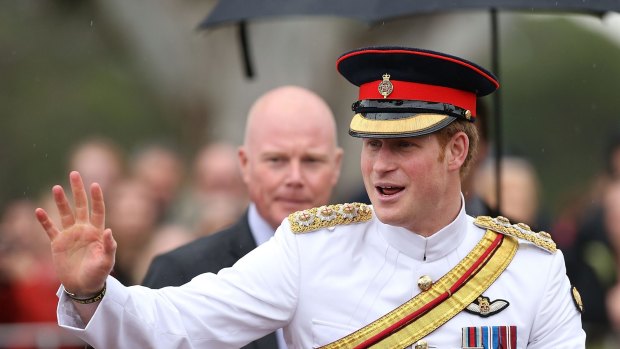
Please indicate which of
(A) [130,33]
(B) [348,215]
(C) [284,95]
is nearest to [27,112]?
(A) [130,33]

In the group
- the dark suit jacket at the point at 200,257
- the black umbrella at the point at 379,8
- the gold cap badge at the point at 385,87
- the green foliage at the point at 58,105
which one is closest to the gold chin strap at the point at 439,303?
the gold cap badge at the point at 385,87

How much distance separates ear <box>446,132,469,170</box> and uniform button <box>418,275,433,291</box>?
1.21ft

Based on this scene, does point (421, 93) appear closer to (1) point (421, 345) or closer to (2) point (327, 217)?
(2) point (327, 217)

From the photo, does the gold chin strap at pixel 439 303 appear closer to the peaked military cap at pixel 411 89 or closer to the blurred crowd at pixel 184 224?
the peaked military cap at pixel 411 89

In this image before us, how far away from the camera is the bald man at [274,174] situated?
20.7 feet

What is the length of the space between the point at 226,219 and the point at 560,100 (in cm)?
920

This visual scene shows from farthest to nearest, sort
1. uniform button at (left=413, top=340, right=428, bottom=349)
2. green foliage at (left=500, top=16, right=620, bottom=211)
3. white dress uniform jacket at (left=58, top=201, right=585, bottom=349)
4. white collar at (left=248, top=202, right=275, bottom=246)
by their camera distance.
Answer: green foliage at (left=500, top=16, right=620, bottom=211), white collar at (left=248, top=202, right=275, bottom=246), uniform button at (left=413, top=340, right=428, bottom=349), white dress uniform jacket at (left=58, top=201, right=585, bottom=349)

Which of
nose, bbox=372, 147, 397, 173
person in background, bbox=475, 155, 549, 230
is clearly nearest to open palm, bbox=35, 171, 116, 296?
nose, bbox=372, 147, 397, 173

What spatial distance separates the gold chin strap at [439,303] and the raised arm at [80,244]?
821 millimetres

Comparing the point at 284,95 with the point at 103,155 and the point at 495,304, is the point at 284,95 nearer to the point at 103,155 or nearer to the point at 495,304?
the point at 495,304

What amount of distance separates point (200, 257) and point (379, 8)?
5.60 feet

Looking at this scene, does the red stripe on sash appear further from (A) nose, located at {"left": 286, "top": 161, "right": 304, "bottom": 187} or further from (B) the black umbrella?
(B) the black umbrella

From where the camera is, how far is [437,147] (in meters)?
4.78

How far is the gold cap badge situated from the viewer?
4816 mm
